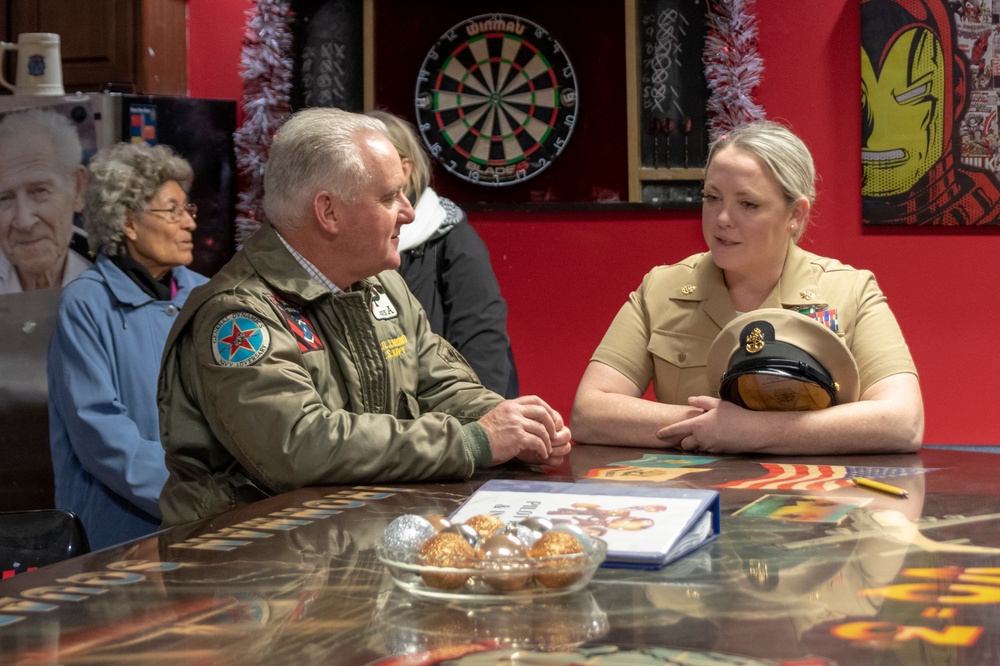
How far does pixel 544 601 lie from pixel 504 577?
50 mm

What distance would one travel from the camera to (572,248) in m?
4.53

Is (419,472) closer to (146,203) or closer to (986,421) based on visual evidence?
(146,203)

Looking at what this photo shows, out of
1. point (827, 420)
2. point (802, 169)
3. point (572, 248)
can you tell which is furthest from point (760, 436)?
point (572, 248)

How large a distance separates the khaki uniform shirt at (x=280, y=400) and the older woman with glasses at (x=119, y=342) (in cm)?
103

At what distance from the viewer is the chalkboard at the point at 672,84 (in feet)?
14.3

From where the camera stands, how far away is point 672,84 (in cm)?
437

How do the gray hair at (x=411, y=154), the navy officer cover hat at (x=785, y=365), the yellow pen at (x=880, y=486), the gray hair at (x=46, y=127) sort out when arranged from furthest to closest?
the gray hair at (x=46, y=127) < the gray hair at (x=411, y=154) < the navy officer cover hat at (x=785, y=365) < the yellow pen at (x=880, y=486)

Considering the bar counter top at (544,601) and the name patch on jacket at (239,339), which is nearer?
the bar counter top at (544,601)

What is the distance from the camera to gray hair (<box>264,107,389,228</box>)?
2180mm

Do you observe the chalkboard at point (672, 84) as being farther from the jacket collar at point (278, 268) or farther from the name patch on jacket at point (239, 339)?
the name patch on jacket at point (239, 339)

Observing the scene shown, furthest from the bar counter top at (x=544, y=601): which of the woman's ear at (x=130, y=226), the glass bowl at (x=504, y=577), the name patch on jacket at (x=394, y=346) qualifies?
the woman's ear at (x=130, y=226)

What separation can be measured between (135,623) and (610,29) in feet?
11.9

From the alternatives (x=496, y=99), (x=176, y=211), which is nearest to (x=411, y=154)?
(x=176, y=211)

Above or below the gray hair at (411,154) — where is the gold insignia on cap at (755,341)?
below
